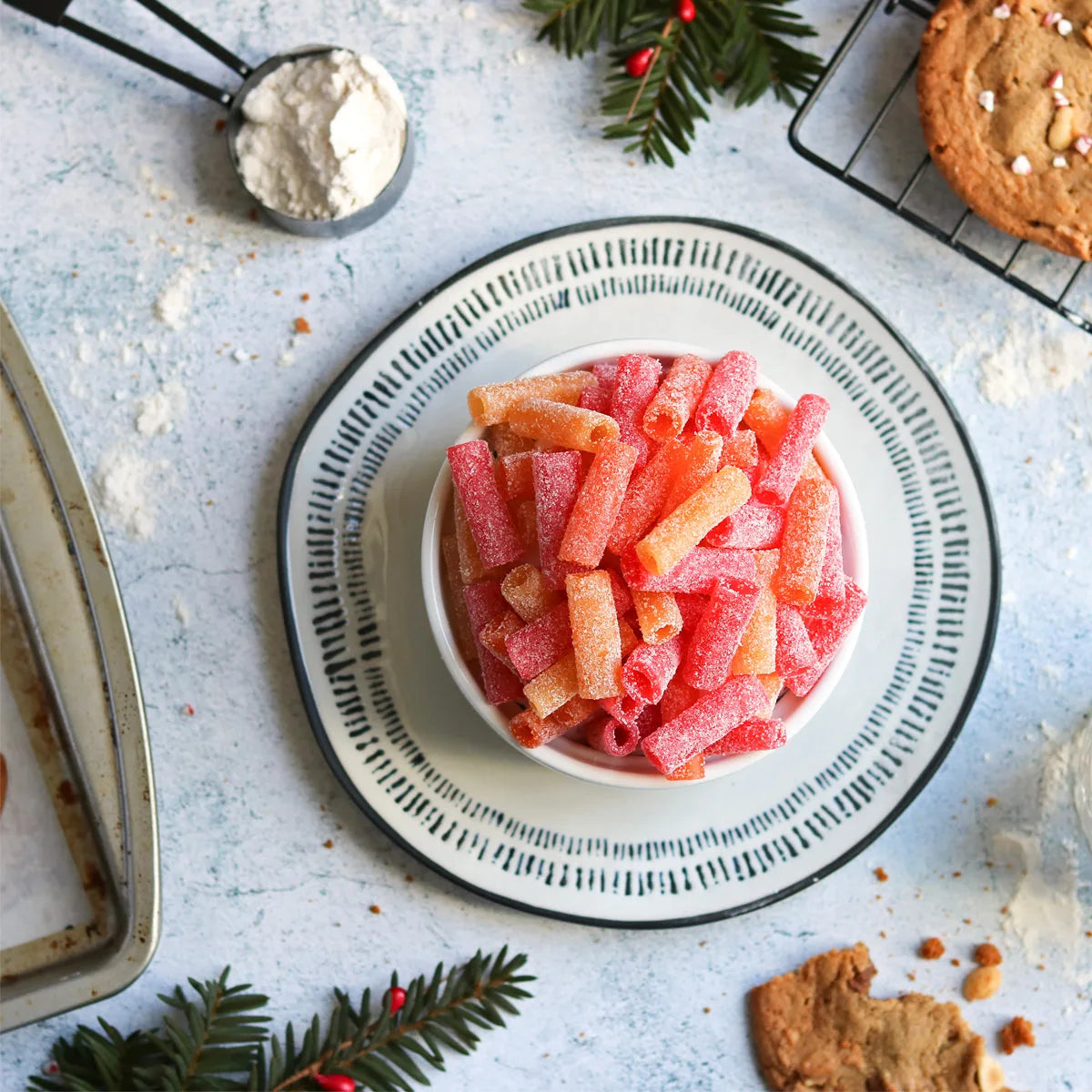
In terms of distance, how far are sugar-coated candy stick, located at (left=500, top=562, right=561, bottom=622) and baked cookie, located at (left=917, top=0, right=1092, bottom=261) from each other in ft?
2.38

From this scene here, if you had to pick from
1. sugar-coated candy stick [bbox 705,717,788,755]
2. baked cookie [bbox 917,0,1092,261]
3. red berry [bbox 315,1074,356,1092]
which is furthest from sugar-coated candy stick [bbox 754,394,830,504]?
red berry [bbox 315,1074,356,1092]

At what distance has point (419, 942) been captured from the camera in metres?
1.28

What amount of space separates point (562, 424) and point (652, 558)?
6.1 inches

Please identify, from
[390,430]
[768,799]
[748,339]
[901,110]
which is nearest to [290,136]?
[390,430]

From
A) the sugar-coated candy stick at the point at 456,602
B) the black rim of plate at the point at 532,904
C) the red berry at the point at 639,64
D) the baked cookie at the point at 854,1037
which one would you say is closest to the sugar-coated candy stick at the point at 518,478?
the sugar-coated candy stick at the point at 456,602

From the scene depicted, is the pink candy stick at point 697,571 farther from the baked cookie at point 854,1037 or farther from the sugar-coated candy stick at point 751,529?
the baked cookie at point 854,1037

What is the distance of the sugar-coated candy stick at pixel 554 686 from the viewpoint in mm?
949

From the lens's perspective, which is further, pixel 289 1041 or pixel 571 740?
pixel 289 1041

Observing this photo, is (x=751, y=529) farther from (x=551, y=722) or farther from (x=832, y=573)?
(x=551, y=722)

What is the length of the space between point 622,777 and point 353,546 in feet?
1.44

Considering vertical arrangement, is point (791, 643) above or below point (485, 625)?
above

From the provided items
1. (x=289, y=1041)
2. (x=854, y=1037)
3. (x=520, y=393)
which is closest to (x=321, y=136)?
(x=520, y=393)

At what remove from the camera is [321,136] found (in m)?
1.19

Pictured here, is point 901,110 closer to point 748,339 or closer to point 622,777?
point 748,339
